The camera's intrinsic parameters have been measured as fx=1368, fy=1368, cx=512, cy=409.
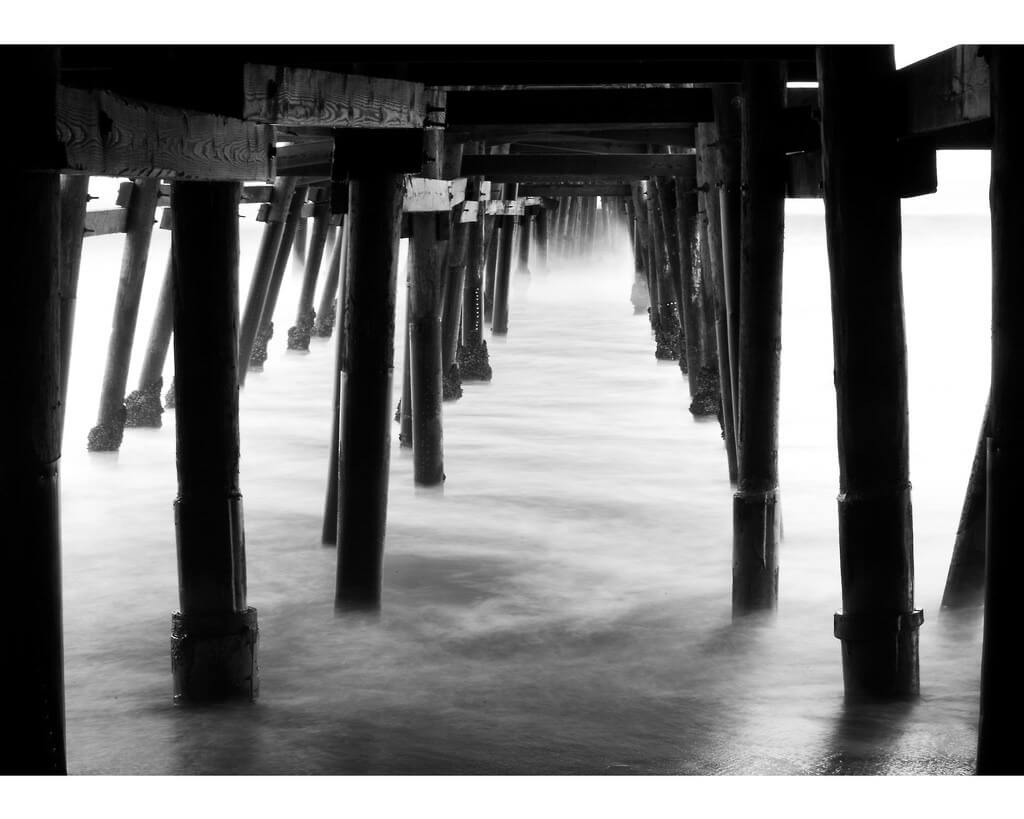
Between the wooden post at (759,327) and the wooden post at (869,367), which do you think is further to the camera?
the wooden post at (759,327)

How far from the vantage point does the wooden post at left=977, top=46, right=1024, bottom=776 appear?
103 inches

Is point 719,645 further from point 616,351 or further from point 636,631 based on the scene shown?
point 616,351

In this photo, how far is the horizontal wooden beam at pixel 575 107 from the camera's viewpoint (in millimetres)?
5293

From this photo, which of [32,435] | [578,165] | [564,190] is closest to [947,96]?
[32,435]

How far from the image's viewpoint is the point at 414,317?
708 cm

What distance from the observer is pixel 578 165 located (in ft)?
25.2

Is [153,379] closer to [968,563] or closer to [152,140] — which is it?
[968,563]

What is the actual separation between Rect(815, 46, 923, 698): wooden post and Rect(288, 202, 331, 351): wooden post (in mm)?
8509

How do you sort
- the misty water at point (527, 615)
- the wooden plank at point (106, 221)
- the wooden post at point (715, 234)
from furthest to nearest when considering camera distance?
the wooden plank at point (106, 221)
the wooden post at point (715, 234)
the misty water at point (527, 615)

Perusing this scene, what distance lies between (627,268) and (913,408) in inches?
969

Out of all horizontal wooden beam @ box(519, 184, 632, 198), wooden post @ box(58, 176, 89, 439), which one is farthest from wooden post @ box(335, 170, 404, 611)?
horizontal wooden beam @ box(519, 184, 632, 198)

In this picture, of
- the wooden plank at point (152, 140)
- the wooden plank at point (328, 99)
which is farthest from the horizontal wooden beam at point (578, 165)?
the wooden plank at point (152, 140)

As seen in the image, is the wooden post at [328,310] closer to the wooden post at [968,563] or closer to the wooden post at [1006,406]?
the wooden post at [968,563]

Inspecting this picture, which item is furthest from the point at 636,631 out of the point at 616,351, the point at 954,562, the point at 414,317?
the point at 616,351
